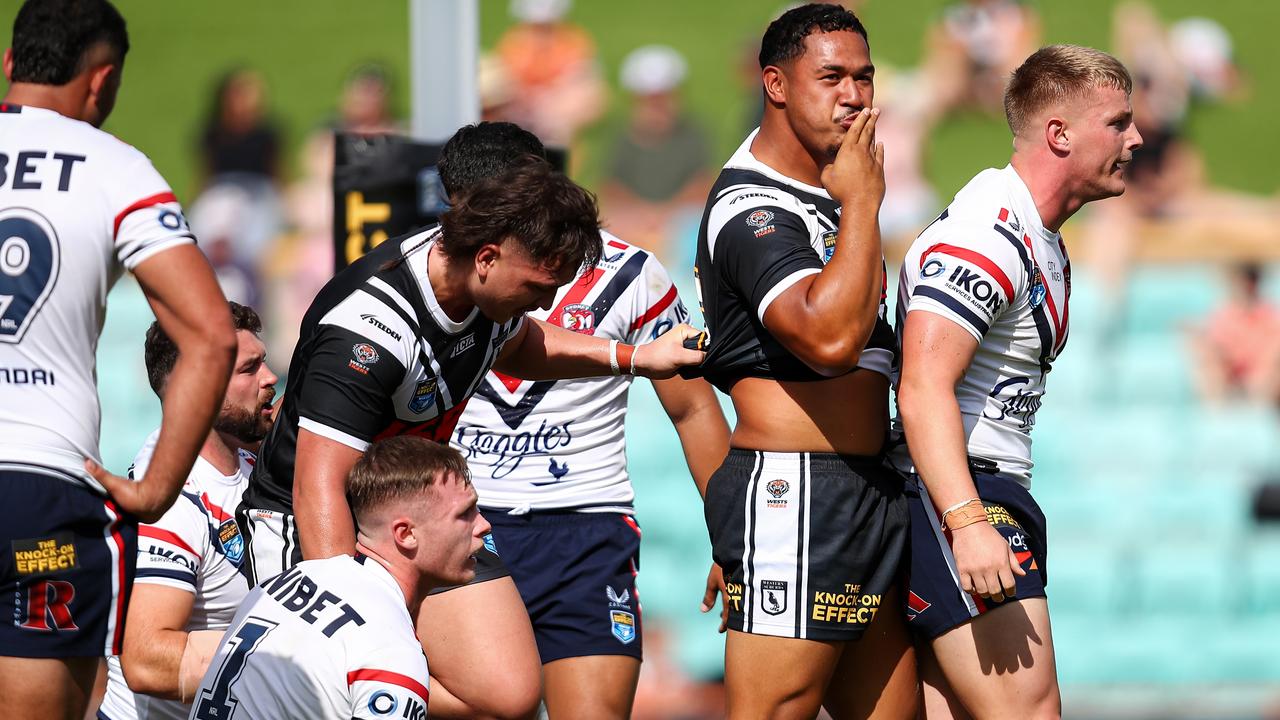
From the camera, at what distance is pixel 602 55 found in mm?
11359

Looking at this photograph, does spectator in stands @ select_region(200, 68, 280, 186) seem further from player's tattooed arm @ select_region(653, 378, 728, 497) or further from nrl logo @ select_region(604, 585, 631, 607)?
nrl logo @ select_region(604, 585, 631, 607)

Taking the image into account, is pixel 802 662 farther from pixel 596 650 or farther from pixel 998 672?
pixel 596 650

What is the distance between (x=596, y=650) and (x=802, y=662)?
1.35 m

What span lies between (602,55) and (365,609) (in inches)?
345

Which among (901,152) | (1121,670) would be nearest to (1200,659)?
(1121,670)

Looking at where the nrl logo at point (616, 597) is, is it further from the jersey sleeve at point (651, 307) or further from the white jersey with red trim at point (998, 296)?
the white jersey with red trim at point (998, 296)

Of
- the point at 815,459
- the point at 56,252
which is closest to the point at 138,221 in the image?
the point at 56,252

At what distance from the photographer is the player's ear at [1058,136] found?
3811mm

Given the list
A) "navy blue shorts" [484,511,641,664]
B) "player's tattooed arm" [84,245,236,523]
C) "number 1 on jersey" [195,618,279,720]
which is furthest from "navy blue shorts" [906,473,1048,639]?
"player's tattooed arm" [84,245,236,523]

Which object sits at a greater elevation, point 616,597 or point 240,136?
point 240,136

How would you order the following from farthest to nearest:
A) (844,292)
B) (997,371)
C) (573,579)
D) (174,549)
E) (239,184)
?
(239,184), (573,579), (174,549), (997,371), (844,292)

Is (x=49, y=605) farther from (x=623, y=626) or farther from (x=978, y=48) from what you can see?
(x=978, y=48)

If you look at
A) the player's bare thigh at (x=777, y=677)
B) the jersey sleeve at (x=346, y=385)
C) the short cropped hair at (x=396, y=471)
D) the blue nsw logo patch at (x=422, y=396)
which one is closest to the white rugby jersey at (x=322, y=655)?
the short cropped hair at (x=396, y=471)

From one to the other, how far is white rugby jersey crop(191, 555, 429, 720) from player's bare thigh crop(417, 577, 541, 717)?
3.86 feet
